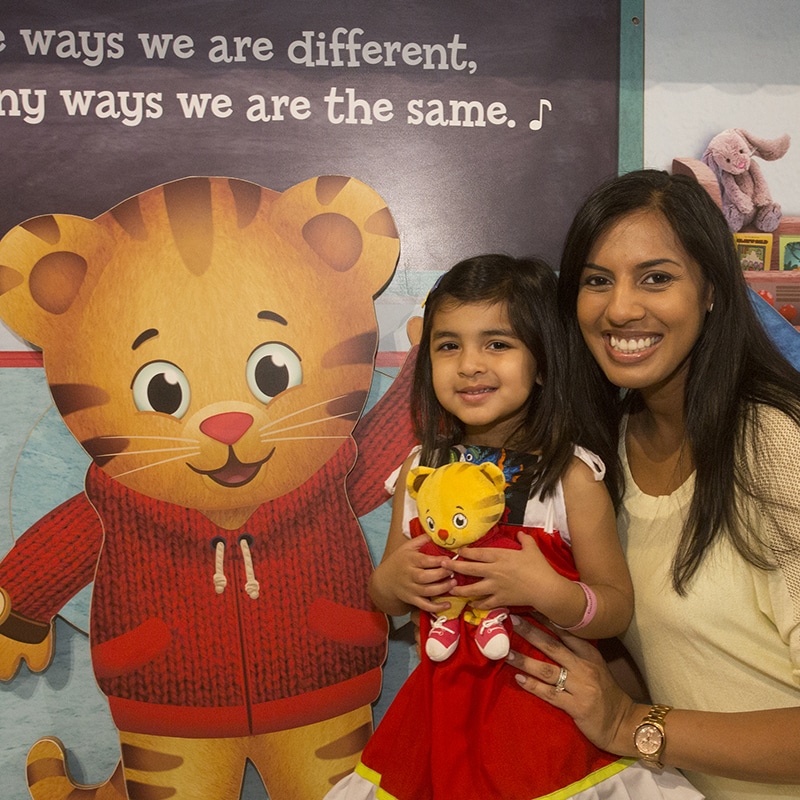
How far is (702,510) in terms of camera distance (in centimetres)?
139

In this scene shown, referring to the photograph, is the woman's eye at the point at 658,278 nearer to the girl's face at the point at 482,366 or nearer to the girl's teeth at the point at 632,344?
the girl's teeth at the point at 632,344

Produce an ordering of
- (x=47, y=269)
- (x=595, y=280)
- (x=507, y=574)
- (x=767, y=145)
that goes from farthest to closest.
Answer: (x=767, y=145) < (x=47, y=269) < (x=595, y=280) < (x=507, y=574)

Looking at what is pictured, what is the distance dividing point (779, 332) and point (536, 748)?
989mm

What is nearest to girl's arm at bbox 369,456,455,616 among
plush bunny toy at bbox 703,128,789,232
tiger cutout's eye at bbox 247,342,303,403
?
tiger cutout's eye at bbox 247,342,303,403

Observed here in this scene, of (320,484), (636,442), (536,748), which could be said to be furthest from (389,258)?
(536,748)

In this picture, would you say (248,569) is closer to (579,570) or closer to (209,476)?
(209,476)

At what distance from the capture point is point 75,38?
1.82 meters

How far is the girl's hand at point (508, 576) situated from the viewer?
1355 millimetres

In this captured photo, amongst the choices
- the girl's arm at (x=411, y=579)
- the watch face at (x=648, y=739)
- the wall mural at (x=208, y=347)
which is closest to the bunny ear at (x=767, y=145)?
the wall mural at (x=208, y=347)

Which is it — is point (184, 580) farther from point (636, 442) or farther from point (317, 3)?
point (317, 3)

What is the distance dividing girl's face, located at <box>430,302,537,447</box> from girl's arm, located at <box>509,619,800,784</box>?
419 mm

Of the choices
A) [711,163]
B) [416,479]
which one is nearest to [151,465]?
[416,479]

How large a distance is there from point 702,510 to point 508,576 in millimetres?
368

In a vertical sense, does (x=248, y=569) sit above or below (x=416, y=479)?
below
